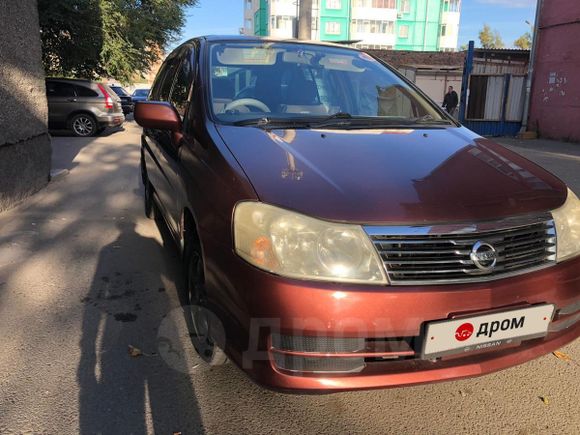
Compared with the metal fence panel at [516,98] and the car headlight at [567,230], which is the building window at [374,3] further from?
the car headlight at [567,230]

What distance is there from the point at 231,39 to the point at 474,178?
2137 mm

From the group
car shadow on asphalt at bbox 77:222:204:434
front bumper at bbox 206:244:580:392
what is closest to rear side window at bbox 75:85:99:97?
car shadow on asphalt at bbox 77:222:204:434

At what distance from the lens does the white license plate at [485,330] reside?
1.92 m

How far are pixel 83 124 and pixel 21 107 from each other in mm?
8987

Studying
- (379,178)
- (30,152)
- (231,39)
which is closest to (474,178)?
(379,178)

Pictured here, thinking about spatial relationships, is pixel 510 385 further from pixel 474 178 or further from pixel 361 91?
pixel 361 91

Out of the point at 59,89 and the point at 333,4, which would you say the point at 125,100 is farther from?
the point at 333,4

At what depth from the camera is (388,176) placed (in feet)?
7.22

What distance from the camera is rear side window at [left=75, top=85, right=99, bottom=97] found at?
1452 cm

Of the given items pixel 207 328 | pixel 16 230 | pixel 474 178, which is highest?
pixel 474 178

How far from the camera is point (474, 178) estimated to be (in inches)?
89.0

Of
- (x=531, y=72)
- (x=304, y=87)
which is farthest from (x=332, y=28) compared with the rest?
(x=304, y=87)

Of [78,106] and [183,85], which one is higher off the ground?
[183,85]

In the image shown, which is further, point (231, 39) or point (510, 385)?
point (231, 39)
